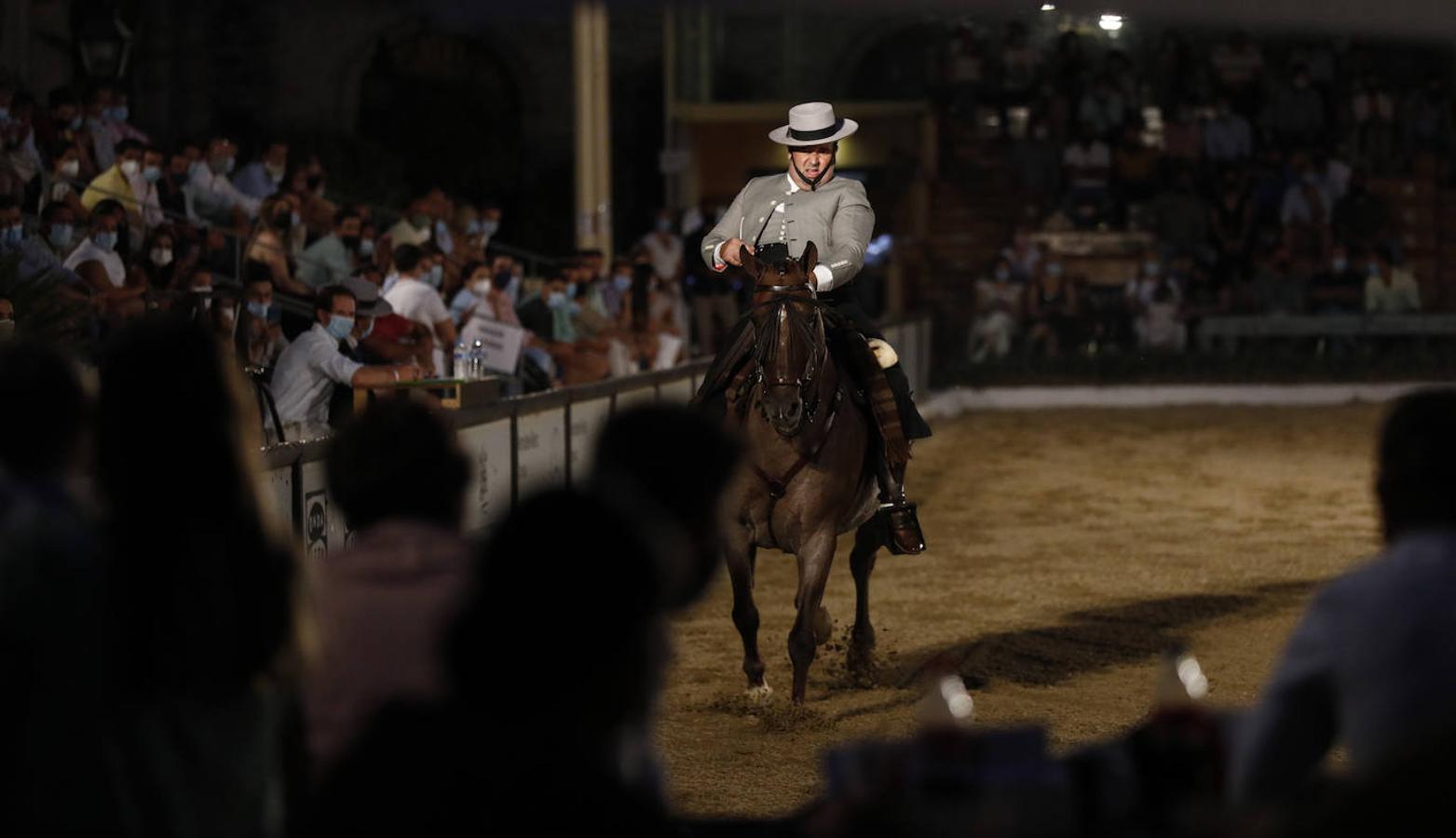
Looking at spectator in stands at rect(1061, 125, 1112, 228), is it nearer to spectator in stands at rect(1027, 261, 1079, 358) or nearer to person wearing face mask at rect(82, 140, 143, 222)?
spectator in stands at rect(1027, 261, 1079, 358)

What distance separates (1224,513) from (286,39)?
20633 mm

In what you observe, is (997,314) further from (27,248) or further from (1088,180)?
(27,248)

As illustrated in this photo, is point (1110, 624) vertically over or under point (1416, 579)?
under

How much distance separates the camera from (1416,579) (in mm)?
3312

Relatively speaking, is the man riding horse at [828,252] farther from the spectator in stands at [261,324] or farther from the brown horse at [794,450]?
the spectator in stands at [261,324]

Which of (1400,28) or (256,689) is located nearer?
(256,689)

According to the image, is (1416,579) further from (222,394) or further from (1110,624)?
(1110,624)

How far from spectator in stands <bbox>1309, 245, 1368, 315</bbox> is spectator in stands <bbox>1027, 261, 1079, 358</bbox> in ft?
10.7

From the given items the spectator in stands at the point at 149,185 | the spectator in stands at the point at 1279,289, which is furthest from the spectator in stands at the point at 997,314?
the spectator in stands at the point at 149,185

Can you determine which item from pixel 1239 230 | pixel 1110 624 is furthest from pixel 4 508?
pixel 1239 230

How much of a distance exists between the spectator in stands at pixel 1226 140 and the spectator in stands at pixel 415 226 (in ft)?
42.7

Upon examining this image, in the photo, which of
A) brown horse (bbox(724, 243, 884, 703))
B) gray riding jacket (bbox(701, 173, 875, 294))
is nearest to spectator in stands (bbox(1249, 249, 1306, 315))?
gray riding jacket (bbox(701, 173, 875, 294))

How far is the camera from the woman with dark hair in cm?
340

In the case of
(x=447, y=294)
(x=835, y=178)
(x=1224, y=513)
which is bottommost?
(x=1224, y=513)
